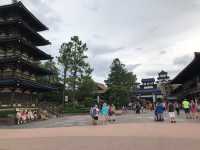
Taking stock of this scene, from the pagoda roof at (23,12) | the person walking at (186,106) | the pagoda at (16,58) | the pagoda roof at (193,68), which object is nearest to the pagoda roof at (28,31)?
the pagoda at (16,58)

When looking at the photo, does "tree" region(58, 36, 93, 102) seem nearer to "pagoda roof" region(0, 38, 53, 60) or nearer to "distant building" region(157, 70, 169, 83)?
"pagoda roof" region(0, 38, 53, 60)

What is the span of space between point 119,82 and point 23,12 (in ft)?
119

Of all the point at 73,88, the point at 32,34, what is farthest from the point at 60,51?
the point at 32,34

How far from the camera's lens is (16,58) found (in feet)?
117

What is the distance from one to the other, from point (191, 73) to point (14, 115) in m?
21.8

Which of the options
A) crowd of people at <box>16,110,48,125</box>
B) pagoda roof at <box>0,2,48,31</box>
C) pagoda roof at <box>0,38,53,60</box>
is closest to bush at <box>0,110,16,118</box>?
crowd of people at <box>16,110,48,125</box>

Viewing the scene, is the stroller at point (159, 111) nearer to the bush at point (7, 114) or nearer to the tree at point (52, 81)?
the bush at point (7, 114)

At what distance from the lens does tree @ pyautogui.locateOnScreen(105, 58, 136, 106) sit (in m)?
64.1

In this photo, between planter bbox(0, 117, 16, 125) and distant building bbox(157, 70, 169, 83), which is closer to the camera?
planter bbox(0, 117, 16, 125)

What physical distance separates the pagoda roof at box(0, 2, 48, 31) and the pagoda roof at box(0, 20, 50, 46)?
204cm

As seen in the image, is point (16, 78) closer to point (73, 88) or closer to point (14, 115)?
point (14, 115)

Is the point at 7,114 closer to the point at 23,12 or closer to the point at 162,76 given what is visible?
the point at 23,12

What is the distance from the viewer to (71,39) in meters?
55.9

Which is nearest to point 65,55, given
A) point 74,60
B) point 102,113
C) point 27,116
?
point 74,60
